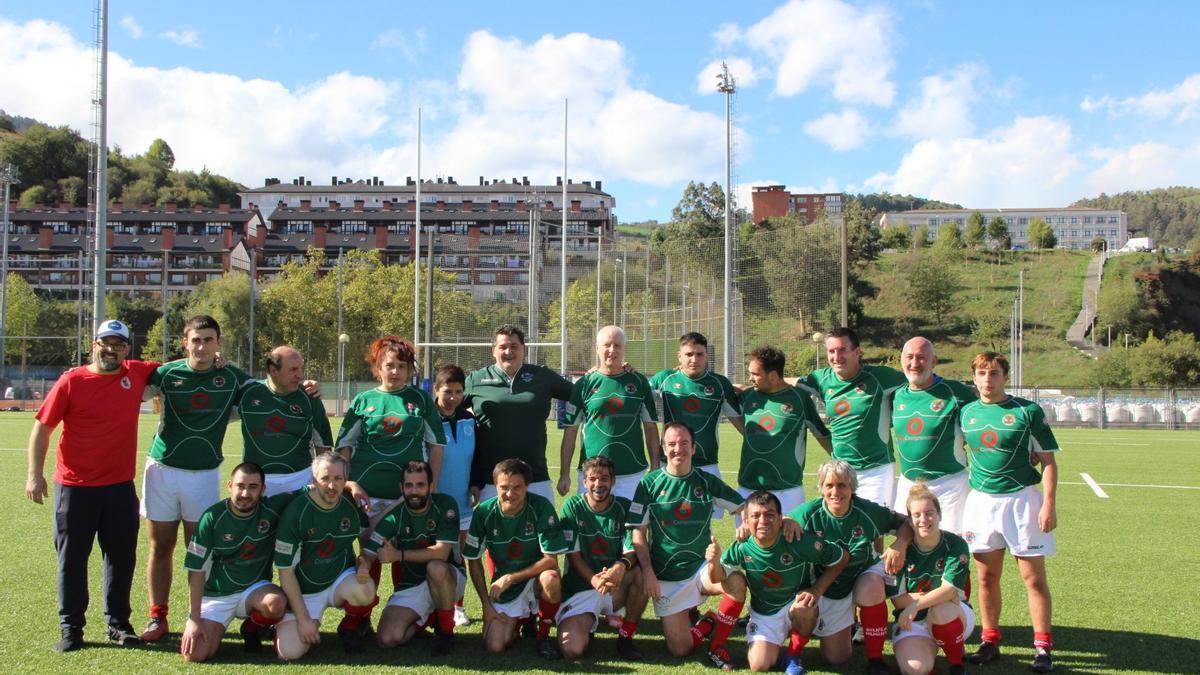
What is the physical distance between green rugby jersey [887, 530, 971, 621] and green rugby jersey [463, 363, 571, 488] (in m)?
2.22

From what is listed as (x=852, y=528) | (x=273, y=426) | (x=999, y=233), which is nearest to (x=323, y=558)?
(x=273, y=426)

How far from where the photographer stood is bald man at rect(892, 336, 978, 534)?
5180 millimetres

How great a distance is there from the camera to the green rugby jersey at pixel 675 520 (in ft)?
16.7

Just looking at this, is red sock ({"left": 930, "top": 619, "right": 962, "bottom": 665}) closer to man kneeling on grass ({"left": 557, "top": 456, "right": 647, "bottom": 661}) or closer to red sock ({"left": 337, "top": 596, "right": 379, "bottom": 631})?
man kneeling on grass ({"left": 557, "top": 456, "right": 647, "bottom": 661})

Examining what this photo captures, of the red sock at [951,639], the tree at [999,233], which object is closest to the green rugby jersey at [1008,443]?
the red sock at [951,639]

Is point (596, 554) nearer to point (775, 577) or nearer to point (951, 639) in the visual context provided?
point (775, 577)

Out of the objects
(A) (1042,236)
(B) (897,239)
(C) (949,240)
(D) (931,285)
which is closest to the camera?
(D) (931,285)

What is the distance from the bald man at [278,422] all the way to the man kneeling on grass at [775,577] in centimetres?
244

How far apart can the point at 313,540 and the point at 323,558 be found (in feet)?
0.39

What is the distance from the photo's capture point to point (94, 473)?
5016 millimetres

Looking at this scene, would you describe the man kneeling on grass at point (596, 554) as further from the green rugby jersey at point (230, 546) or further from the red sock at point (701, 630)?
the green rugby jersey at point (230, 546)

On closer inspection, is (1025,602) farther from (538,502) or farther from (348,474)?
(348,474)

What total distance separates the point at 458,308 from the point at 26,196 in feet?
261

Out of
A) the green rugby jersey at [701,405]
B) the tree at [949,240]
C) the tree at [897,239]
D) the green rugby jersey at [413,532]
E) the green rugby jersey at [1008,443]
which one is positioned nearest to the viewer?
the green rugby jersey at [1008,443]
